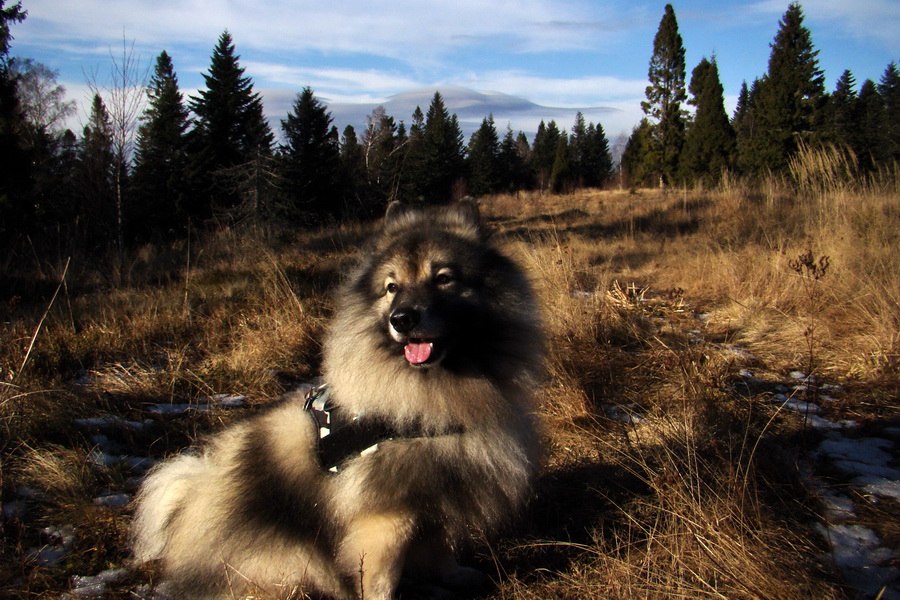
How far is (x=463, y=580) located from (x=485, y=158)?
49102 mm

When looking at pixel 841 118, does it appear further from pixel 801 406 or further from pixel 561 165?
pixel 561 165

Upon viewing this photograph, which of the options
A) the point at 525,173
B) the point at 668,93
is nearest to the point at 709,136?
the point at 668,93

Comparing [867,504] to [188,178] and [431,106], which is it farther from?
[431,106]

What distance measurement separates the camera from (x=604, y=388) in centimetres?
403

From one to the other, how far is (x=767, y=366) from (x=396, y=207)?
12.3 ft

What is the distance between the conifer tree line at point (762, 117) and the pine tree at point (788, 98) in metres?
0.04

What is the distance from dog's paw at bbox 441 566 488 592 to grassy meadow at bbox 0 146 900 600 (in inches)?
4.3

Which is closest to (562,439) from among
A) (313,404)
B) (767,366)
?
(313,404)

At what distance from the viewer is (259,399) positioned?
14.0 ft

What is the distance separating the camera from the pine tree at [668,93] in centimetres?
4125

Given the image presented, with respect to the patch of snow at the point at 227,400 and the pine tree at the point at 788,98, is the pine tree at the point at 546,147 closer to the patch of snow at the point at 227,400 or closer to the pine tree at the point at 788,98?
the pine tree at the point at 788,98

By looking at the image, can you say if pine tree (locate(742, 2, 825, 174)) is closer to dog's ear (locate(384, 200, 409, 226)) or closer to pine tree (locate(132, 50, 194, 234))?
dog's ear (locate(384, 200, 409, 226))

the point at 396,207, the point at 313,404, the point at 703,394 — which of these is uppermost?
the point at 396,207

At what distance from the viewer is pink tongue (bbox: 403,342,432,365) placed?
216 cm
